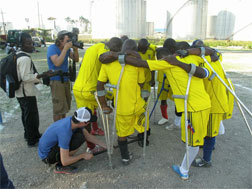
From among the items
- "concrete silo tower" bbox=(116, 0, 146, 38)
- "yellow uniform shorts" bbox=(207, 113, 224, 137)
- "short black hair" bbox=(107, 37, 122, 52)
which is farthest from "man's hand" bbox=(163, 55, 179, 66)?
"concrete silo tower" bbox=(116, 0, 146, 38)

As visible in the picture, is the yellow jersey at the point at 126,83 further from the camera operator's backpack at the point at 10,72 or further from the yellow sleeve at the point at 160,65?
the camera operator's backpack at the point at 10,72

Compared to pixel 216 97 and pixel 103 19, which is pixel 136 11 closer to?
pixel 103 19

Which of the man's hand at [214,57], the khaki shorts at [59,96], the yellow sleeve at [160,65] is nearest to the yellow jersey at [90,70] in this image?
the khaki shorts at [59,96]

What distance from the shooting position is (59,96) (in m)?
4.33

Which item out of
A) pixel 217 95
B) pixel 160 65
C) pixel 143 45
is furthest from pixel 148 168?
pixel 143 45

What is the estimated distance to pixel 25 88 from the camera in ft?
13.0

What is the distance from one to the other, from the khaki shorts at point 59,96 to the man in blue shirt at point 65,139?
107 centimetres

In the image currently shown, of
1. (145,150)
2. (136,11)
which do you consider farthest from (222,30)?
(145,150)

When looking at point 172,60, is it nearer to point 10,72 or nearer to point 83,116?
point 83,116

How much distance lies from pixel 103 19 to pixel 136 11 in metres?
8.52

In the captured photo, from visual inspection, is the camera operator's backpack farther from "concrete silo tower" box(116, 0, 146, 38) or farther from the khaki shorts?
"concrete silo tower" box(116, 0, 146, 38)

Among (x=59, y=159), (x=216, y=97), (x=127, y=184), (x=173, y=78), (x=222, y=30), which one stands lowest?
(x=127, y=184)

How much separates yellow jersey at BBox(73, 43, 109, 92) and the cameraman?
0.62 metres

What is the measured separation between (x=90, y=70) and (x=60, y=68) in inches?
37.4
